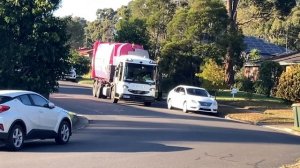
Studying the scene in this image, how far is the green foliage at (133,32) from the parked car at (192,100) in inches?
671

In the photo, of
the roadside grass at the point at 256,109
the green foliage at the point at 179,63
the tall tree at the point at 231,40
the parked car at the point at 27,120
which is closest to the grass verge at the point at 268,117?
the roadside grass at the point at 256,109

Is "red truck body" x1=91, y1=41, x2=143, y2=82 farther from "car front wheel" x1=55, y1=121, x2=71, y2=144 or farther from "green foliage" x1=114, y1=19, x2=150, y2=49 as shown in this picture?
"car front wheel" x1=55, y1=121, x2=71, y2=144

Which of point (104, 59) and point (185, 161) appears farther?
point (104, 59)

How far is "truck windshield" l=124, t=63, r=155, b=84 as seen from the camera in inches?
1566

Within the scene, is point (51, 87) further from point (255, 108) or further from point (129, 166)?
point (255, 108)

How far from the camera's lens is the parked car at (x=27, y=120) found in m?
16.8

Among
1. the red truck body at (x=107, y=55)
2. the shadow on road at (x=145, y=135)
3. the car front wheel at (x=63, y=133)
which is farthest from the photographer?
the red truck body at (x=107, y=55)

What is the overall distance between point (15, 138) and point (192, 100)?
70.7 ft

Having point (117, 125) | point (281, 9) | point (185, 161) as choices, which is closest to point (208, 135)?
point (117, 125)

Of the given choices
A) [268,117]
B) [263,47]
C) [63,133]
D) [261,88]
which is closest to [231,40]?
[261,88]

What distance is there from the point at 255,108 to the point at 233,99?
4.35m

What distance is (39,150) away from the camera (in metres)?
17.3

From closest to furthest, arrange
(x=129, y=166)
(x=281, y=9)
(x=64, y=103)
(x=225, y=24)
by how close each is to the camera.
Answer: (x=129, y=166) < (x=64, y=103) < (x=225, y=24) < (x=281, y=9)

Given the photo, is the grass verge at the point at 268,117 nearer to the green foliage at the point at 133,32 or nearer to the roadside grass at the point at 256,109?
the roadside grass at the point at 256,109
